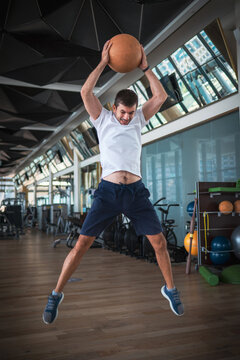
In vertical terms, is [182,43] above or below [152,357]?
above

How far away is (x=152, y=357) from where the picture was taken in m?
1.81

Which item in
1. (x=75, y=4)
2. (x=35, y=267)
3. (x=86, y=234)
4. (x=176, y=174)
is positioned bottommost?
(x=35, y=267)

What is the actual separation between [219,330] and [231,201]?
2721mm

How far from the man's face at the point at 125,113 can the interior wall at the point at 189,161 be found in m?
3.23

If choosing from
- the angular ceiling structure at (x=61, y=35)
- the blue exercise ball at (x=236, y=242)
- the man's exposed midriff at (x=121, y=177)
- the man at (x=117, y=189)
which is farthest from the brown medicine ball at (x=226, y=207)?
the angular ceiling structure at (x=61, y=35)

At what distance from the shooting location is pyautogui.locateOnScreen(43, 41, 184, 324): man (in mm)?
2062

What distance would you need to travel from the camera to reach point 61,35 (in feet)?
16.9

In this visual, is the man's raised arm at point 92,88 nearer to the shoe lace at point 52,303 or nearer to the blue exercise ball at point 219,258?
the shoe lace at point 52,303

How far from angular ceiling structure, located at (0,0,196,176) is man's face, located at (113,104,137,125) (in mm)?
3026

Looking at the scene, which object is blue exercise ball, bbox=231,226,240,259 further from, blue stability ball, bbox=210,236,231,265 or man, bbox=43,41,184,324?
man, bbox=43,41,184,324

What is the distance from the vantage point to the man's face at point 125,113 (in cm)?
211

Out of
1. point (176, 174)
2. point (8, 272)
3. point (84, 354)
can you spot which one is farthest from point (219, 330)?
point (176, 174)

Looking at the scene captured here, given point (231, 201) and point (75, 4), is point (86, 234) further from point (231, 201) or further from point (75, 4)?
point (75, 4)

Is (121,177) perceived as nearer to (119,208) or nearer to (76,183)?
(119,208)
